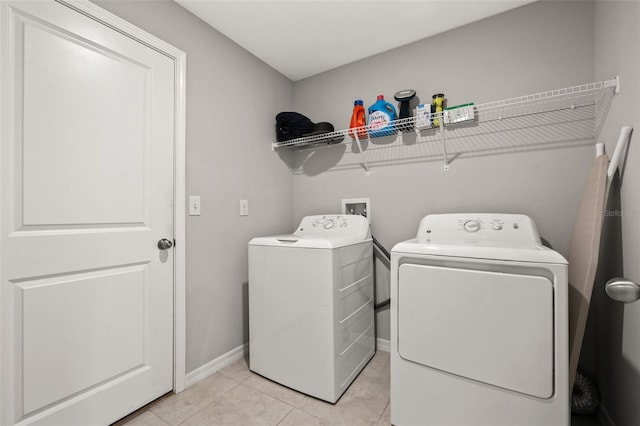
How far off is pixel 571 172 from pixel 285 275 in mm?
1739

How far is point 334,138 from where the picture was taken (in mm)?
2201

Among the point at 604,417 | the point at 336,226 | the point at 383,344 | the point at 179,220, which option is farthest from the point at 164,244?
the point at 604,417

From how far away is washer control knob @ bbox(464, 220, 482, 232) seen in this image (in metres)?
1.59

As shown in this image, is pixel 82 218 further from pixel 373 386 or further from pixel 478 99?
pixel 478 99

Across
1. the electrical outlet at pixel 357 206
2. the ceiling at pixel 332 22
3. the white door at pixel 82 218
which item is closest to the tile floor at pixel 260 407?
the white door at pixel 82 218

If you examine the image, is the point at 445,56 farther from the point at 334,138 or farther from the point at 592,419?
the point at 592,419

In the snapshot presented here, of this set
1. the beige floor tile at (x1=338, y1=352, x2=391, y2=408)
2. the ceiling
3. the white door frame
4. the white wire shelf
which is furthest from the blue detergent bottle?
the beige floor tile at (x1=338, y1=352, x2=391, y2=408)

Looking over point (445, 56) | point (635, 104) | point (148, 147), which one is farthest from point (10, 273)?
point (445, 56)

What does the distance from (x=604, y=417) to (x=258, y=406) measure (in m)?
1.67

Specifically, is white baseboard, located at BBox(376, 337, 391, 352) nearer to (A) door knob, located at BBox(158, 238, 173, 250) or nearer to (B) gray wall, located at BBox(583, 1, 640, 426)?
(B) gray wall, located at BBox(583, 1, 640, 426)

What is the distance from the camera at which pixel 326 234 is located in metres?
2.05

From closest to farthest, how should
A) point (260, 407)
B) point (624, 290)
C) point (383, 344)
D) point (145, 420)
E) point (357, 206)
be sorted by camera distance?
point (624, 290) → point (145, 420) → point (260, 407) → point (383, 344) → point (357, 206)

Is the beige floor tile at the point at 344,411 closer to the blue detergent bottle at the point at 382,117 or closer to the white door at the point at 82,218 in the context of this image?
the white door at the point at 82,218

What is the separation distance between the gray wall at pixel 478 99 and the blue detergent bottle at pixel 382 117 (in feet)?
A: 0.49
